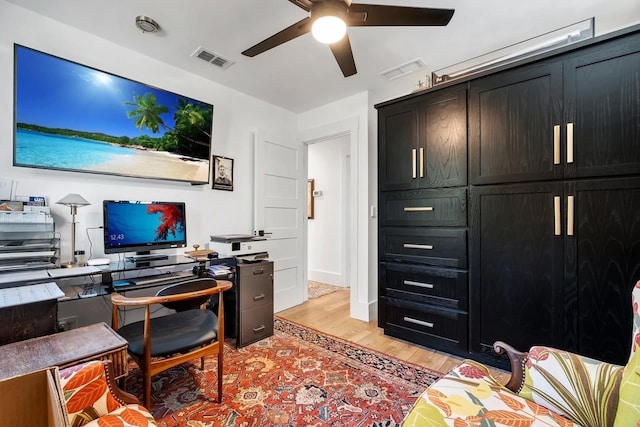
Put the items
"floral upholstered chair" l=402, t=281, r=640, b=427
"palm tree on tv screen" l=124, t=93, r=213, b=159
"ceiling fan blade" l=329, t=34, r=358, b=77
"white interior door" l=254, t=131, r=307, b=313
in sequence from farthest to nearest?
"white interior door" l=254, t=131, r=307, b=313 < "palm tree on tv screen" l=124, t=93, r=213, b=159 < "ceiling fan blade" l=329, t=34, r=358, b=77 < "floral upholstered chair" l=402, t=281, r=640, b=427

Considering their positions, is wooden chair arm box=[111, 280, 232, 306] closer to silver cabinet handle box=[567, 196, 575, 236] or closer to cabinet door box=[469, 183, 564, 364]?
cabinet door box=[469, 183, 564, 364]

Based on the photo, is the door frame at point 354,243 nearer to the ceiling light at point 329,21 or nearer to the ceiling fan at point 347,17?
the ceiling fan at point 347,17

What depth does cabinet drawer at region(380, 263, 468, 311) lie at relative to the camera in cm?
225

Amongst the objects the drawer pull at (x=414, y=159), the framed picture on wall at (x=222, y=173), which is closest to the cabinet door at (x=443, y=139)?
the drawer pull at (x=414, y=159)

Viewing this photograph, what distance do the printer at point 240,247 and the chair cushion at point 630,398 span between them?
2417mm

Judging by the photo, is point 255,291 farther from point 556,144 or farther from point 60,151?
point 556,144

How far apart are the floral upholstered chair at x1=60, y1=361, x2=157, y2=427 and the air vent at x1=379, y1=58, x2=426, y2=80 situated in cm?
298

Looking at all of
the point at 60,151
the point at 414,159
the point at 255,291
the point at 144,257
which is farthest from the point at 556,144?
the point at 60,151

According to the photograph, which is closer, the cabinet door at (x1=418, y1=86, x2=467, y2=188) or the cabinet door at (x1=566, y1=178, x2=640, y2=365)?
the cabinet door at (x1=566, y1=178, x2=640, y2=365)

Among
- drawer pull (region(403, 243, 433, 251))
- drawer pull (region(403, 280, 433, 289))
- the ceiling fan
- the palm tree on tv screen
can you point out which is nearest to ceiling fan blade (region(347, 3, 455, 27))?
the ceiling fan

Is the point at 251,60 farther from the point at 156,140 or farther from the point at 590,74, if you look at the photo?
A: the point at 590,74

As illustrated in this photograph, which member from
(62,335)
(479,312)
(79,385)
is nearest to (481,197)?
(479,312)

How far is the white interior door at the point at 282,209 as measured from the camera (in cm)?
330

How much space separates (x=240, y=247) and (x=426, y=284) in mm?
1728
